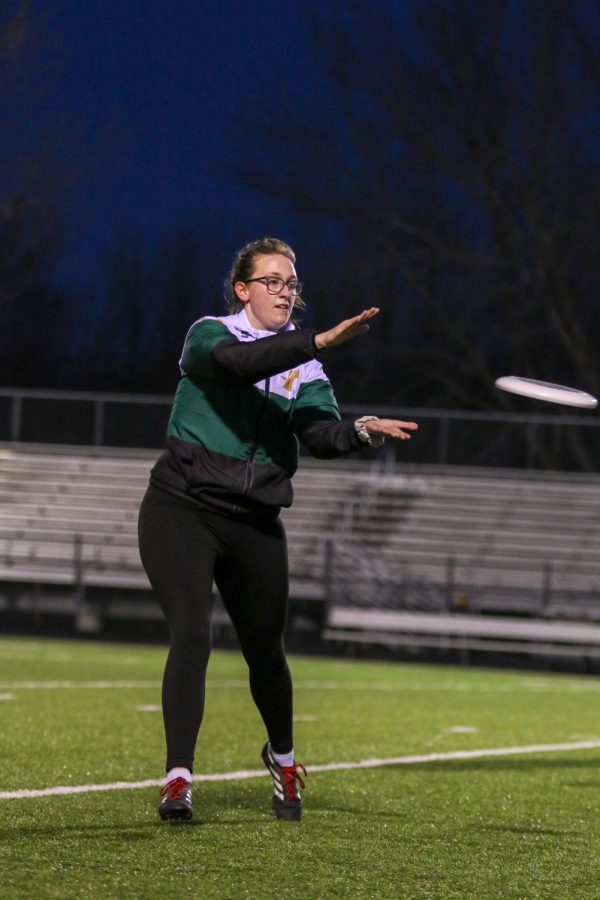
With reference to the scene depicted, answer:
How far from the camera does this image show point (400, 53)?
29203 mm

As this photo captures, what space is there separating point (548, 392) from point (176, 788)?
5.27ft

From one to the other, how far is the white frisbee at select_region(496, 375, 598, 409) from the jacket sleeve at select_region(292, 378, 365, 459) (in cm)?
49

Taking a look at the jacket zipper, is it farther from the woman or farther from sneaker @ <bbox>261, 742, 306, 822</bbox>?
sneaker @ <bbox>261, 742, 306, 822</bbox>

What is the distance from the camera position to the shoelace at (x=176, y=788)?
4590mm

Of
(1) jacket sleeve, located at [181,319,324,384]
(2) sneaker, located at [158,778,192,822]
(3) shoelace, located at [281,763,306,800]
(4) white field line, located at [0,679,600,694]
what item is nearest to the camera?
(1) jacket sleeve, located at [181,319,324,384]

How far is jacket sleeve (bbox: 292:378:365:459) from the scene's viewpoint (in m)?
4.84

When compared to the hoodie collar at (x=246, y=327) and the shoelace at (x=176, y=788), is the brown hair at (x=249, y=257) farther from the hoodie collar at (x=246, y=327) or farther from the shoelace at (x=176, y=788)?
the shoelace at (x=176, y=788)

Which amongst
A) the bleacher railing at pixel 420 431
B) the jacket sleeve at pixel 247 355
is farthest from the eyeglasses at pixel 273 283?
the bleacher railing at pixel 420 431

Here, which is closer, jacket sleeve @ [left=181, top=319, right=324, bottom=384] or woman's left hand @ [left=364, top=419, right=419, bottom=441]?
jacket sleeve @ [left=181, top=319, right=324, bottom=384]

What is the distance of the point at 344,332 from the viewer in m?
4.38

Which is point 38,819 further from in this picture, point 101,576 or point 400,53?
point 400,53

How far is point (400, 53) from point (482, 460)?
838cm

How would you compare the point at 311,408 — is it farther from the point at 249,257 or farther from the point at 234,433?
the point at 249,257

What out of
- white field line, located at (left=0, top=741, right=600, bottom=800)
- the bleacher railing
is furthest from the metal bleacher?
white field line, located at (left=0, top=741, right=600, bottom=800)
